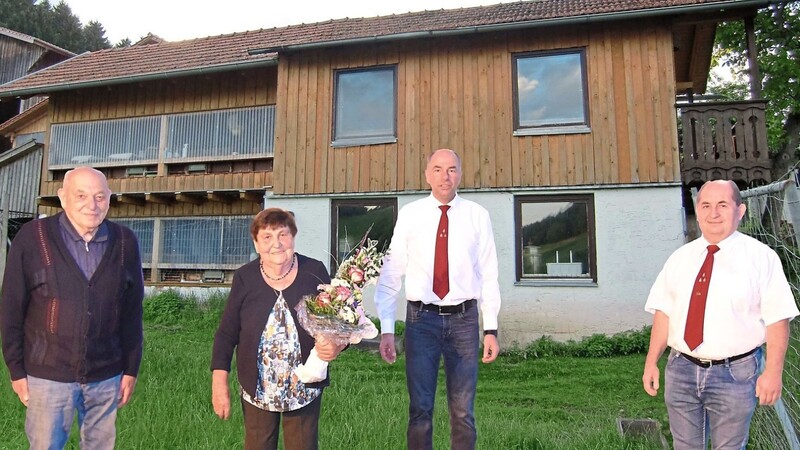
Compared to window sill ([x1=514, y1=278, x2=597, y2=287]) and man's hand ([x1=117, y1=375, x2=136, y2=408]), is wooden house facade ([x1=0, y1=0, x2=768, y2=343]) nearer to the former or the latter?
window sill ([x1=514, y1=278, x2=597, y2=287])

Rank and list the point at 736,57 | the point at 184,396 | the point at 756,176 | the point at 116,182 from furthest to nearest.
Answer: the point at 736,57
the point at 116,182
the point at 756,176
the point at 184,396

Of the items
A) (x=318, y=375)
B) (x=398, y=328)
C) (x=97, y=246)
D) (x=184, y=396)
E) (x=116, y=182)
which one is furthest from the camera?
(x=116, y=182)

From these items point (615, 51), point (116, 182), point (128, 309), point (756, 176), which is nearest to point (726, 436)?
point (128, 309)

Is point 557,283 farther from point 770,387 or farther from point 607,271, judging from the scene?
point 770,387

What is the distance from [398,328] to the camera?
31.7ft

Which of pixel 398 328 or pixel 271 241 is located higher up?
pixel 271 241

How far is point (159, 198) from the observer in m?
12.9

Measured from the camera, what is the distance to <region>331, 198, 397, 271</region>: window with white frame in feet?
35.1

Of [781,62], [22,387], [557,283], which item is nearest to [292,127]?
[557,283]

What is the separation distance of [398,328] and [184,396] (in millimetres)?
5055

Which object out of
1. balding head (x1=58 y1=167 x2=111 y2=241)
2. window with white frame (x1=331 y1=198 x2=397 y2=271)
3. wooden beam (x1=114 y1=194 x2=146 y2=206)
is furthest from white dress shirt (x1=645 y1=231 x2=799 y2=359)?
wooden beam (x1=114 y1=194 x2=146 y2=206)

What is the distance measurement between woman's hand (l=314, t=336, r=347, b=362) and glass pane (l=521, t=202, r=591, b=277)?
7809 mm

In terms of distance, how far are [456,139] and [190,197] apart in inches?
260

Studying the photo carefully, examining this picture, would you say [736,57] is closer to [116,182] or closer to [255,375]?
[116,182]
